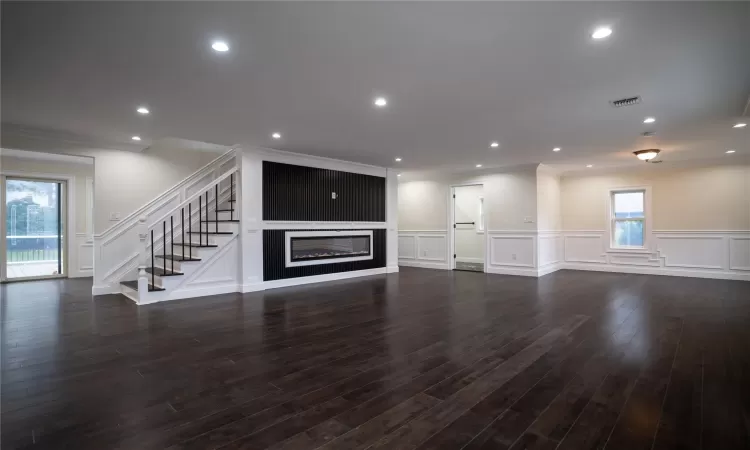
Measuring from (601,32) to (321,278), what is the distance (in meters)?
5.91

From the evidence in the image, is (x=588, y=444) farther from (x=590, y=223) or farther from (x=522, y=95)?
(x=590, y=223)

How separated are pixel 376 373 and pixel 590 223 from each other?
8475 mm

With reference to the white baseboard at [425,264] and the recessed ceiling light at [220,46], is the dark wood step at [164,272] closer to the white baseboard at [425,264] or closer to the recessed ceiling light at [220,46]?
the recessed ceiling light at [220,46]

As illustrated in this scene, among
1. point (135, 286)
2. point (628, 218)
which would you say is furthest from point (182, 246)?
point (628, 218)

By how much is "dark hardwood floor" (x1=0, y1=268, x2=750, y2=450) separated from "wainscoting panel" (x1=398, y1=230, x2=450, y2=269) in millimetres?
4444

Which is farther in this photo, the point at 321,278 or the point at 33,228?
the point at 33,228

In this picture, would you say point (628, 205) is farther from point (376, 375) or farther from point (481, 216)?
point (376, 375)

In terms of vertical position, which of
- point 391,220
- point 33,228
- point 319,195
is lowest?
point 33,228

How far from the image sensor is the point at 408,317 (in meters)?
4.33

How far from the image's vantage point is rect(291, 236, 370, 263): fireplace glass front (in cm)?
696

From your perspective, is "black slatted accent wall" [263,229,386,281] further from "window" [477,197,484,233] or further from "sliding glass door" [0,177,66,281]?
"sliding glass door" [0,177,66,281]

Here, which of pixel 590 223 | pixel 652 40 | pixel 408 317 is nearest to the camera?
pixel 652 40

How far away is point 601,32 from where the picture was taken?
2.51 meters

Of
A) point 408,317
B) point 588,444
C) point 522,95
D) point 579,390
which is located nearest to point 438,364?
point 579,390
